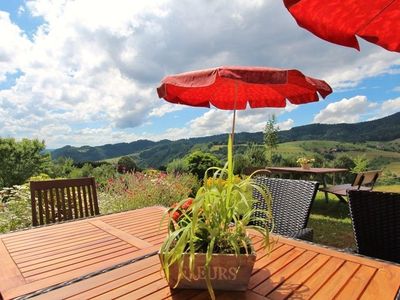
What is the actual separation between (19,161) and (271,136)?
11905 millimetres

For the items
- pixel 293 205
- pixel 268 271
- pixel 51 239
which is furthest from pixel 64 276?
pixel 293 205

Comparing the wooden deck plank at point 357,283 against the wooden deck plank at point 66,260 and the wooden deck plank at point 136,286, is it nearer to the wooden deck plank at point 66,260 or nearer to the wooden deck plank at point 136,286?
the wooden deck plank at point 136,286

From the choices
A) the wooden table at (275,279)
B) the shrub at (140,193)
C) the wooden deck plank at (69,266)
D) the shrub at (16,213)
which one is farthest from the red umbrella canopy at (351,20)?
the shrub at (16,213)

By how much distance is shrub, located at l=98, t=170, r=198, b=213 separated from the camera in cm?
509

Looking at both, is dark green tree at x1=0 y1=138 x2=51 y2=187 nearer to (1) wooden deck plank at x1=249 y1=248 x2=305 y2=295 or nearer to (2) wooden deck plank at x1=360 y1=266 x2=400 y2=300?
(1) wooden deck plank at x1=249 y1=248 x2=305 y2=295

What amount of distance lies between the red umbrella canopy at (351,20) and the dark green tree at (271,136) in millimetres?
9056

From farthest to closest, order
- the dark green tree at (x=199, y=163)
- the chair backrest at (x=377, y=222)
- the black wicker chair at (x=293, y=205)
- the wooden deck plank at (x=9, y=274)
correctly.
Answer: the dark green tree at (x=199, y=163) < the black wicker chair at (x=293, y=205) < the chair backrest at (x=377, y=222) < the wooden deck plank at (x=9, y=274)

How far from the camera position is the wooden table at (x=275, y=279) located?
115cm

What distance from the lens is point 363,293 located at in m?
1.14

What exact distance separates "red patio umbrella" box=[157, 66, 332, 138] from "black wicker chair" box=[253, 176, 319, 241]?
95 centimetres

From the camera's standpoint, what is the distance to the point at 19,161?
46.5 feet

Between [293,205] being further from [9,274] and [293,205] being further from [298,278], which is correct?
[9,274]

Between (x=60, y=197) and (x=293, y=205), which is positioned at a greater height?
(x=60, y=197)

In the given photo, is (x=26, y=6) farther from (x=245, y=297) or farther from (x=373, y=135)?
(x=373, y=135)
